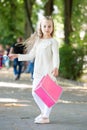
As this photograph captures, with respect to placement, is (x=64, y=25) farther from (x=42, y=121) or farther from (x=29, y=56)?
(x=42, y=121)

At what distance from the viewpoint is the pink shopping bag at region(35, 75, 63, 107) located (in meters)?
9.63

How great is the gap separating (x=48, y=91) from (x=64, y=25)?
2352 cm

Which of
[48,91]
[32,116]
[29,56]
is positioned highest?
[29,56]

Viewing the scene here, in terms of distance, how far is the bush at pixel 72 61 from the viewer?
88.1 feet

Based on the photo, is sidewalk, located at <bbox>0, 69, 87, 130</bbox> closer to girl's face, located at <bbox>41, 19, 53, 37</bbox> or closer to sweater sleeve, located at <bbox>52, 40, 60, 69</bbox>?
sweater sleeve, located at <bbox>52, 40, 60, 69</bbox>

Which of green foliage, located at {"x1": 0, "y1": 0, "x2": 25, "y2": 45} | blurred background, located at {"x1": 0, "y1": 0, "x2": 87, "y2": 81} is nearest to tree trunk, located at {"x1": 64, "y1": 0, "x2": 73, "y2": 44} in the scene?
blurred background, located at {"x1": 0, "y1": 0, "x2": 87, "y2": 81}

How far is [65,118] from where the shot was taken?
10781 millimetres

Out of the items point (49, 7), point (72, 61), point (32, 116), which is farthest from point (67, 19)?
point (32, 116)

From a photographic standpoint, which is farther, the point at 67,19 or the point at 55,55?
the point at 67,19

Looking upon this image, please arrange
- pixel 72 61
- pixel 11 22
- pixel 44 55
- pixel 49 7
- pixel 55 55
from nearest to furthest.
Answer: pixel 55 55
pixel 44 55
pixel 72 61
pixel 49 7
pixel 11 22

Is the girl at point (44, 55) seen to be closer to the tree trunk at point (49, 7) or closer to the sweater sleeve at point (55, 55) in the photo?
the sweater sleeve at point (55, 55)

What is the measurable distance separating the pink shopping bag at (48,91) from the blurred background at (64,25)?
16.9m

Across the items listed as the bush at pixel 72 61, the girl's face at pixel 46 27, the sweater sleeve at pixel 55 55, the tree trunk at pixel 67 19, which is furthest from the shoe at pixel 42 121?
A: the tree trunk at pixel 67 19

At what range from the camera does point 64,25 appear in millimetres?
33031
